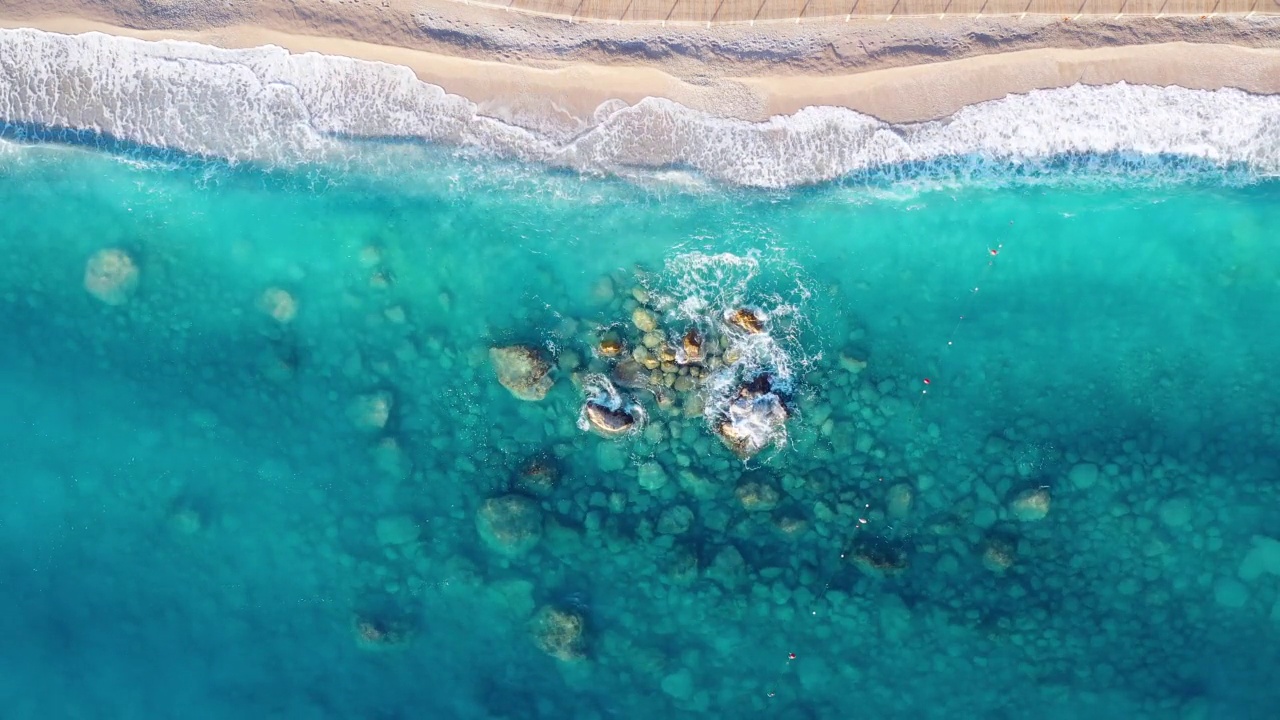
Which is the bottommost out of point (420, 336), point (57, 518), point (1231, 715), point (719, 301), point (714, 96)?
point (57, 518)

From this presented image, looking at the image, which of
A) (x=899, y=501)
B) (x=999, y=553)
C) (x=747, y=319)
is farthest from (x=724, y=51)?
(x=999, y=553)

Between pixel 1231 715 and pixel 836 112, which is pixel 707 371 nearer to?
pixel 836 112

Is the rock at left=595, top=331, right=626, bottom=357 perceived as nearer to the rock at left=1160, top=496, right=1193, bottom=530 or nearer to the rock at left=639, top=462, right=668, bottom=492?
the rock at left=639, top=462, right=668, bottom=492

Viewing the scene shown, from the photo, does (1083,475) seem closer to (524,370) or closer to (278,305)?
(524,370)

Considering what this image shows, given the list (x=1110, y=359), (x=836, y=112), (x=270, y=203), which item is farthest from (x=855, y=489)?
(x=270, y=203)

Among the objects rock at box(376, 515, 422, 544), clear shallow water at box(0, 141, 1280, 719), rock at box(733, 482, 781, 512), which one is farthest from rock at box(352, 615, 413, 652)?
rock at box(733, 482, 781, 512)
